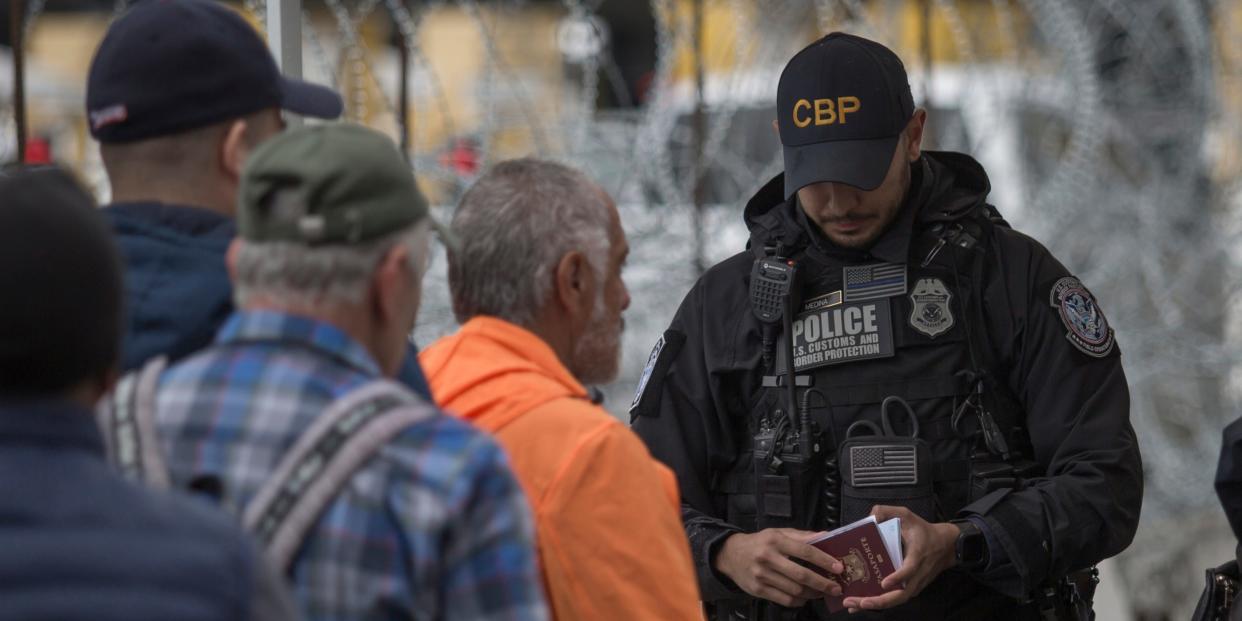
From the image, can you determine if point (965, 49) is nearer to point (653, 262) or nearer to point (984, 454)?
point (653, 262)

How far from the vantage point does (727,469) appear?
9.41 ft

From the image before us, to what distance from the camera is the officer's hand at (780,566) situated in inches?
100.0

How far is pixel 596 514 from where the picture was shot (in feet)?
6.20

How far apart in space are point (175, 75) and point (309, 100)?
256 millimetres

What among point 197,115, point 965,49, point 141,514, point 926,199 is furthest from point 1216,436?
point 141,514

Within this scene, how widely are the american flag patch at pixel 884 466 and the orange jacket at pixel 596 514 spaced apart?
0.73m

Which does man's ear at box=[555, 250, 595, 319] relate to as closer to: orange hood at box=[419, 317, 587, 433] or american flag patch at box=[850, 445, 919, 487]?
orange hood at box=[419, 317, 587, 433]

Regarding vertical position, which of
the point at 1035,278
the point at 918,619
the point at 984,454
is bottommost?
the point at 918,619

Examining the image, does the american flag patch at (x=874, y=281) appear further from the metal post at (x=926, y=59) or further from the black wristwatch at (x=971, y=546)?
the metal post at (x=926, y=59)

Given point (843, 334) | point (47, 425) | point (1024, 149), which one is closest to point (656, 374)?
point (843, 334)

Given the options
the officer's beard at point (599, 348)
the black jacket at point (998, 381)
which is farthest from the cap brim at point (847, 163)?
the officer's beard at point (599, 348)

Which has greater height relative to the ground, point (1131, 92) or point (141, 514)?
point (141, 514)

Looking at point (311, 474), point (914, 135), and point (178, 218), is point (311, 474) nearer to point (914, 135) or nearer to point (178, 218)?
point (178, 218)

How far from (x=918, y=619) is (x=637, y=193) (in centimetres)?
228
